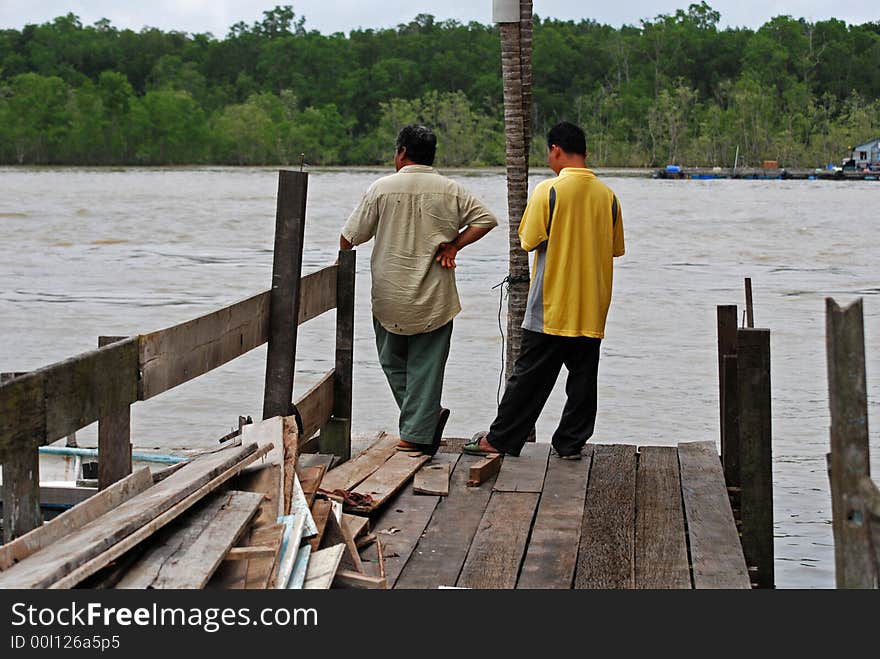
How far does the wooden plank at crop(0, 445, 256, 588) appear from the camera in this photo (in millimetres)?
3445

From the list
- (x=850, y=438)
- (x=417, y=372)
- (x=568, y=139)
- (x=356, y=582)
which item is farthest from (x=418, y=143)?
(x=850, y=438)

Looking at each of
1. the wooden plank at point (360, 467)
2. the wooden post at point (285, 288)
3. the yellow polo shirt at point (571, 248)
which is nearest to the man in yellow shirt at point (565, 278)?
the yellow polo shirt at point (571, 248)

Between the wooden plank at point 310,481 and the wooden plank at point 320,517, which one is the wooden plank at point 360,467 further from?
the wooden plank at point 320,517

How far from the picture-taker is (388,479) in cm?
618

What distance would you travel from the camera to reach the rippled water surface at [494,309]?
14102 mm

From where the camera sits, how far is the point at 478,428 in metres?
14.4

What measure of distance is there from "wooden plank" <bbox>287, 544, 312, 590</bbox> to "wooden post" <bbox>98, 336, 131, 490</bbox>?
2.36ft

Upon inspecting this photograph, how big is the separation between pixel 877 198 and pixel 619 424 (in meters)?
66.0

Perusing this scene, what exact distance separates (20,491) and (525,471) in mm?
3244

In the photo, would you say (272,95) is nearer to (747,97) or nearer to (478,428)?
(747,97)

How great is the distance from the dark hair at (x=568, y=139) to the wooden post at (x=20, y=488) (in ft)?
11.2

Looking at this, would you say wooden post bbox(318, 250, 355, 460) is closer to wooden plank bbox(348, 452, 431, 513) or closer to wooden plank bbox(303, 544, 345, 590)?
wooden plank bbox(348, 452, 431, 513)

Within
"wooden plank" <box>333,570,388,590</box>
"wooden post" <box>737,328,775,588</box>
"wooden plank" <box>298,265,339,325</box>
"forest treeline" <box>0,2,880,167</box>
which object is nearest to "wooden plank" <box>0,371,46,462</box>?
"wooden plank" <box>333,570,388,590</box>
